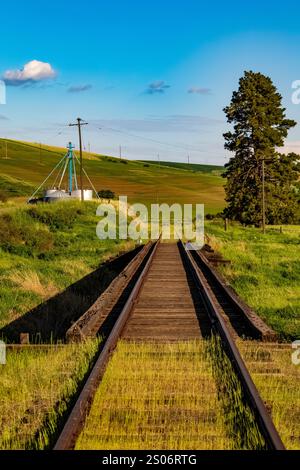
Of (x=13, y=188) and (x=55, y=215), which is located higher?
(x=13, y=188)

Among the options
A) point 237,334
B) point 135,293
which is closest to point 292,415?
point 237,334

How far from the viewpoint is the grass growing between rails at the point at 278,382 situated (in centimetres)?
422

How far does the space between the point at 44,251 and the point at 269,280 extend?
10752 mm

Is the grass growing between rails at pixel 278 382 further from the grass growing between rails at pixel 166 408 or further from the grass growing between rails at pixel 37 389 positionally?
the grass growing between rails at pixel 37 389

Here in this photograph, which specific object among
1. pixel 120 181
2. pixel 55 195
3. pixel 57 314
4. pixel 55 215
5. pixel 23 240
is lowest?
pixel 57 314

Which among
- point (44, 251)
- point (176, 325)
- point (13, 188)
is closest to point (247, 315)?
point (176, 325)

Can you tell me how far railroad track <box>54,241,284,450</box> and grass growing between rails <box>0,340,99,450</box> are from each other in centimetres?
24

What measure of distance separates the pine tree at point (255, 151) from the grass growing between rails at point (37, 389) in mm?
40619

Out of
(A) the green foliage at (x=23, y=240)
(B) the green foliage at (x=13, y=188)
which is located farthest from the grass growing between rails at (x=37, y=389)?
(B) the green foliage at (x=13, y=188)

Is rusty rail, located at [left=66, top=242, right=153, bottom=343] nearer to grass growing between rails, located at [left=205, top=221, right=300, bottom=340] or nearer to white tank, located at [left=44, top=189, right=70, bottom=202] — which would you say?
grass growing between rails, located at [left=205, top=221, right=300, bottom=340]

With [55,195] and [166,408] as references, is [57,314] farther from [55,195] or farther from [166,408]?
[55,195]

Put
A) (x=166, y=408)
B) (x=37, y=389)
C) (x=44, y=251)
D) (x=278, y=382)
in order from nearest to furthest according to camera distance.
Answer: (x=166, y=408) → (x=37, y=389) → (x=278, y=382) → (x=44, y=251)

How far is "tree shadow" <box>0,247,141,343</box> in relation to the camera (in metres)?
9.80

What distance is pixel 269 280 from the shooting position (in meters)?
15.8
